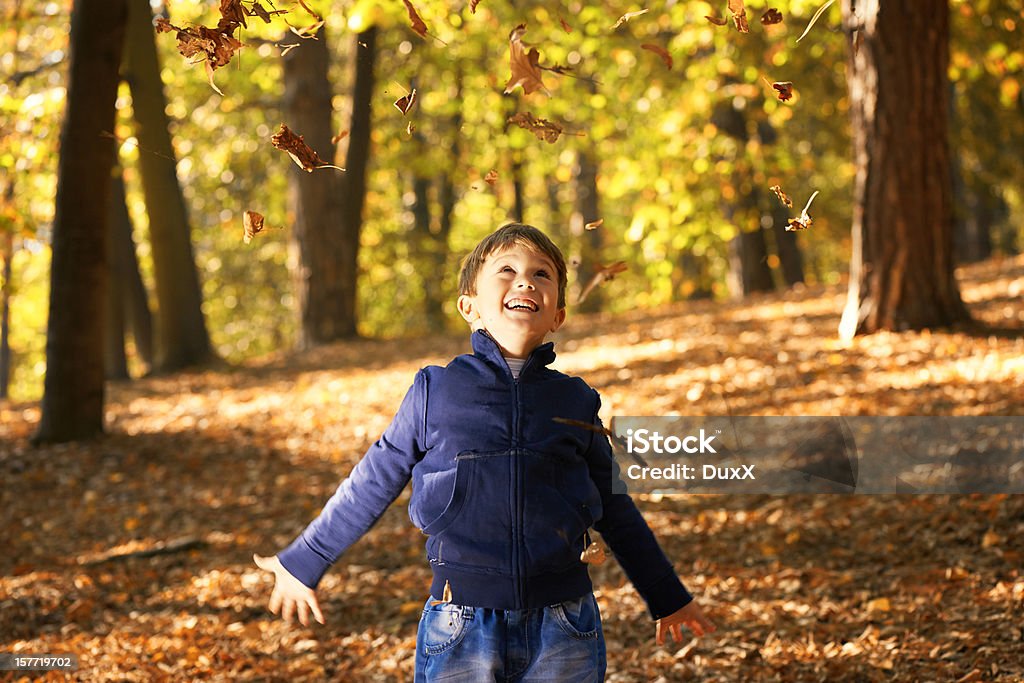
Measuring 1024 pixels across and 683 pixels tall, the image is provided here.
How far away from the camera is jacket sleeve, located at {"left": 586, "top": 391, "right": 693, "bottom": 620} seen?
9.10ft

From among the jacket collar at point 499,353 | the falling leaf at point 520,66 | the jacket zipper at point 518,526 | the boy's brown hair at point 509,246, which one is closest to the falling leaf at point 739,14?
the falling leaf at point 520,66

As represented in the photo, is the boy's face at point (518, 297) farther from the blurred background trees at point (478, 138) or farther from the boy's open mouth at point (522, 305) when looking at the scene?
the blurred background trees at point (478, 138)

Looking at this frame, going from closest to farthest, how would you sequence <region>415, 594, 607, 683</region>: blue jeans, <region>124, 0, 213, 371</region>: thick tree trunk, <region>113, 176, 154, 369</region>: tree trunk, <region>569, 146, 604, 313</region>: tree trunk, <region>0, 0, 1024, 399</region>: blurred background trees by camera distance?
<region>415, 594, 607, 683</region>: blue jeans
<region>0, 0, 1024, 399</region>: blurred background trees
<region>124, 0, 213, 371</region>: thick tree trunk
<region>113, 176, 154, 369</region>: tree trunk
<region>569, 146, 604, 313</region>: tree trunk

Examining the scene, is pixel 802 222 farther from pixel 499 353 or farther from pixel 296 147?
pixel 296 147

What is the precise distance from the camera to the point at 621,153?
599 inches

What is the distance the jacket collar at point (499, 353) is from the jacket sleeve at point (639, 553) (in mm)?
367

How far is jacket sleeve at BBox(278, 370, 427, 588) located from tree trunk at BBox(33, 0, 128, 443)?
5.73 metres

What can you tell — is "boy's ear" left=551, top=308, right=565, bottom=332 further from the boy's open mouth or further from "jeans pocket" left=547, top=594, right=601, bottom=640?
"jeans pocket" left=547, top=594, right=601, bottom=640

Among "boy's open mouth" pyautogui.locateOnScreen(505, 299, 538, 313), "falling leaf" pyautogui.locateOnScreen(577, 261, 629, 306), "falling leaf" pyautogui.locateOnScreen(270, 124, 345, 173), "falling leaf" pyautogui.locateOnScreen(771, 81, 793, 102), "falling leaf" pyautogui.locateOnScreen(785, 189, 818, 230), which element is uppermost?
"falling leaf" pyautogui.locateOnScreen(771, 81, 793, 102)

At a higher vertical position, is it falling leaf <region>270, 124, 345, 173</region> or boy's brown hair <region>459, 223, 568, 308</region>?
falling leaf <region>270, 124, 345, 173</region>

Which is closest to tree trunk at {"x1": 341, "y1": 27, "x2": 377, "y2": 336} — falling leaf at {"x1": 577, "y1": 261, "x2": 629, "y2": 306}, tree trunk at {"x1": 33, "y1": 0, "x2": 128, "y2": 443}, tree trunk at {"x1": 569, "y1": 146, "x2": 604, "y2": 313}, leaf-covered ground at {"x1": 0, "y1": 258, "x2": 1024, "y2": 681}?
leaf-covered ground at {"x1": 0, "y1": 258, "x2": 1024, "y2": 681}

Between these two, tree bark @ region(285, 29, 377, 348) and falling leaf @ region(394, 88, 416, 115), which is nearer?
falling leaf @ region(394, 88, 416, 115)

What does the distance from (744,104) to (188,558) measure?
433 inches

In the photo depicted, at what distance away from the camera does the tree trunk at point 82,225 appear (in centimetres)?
770
